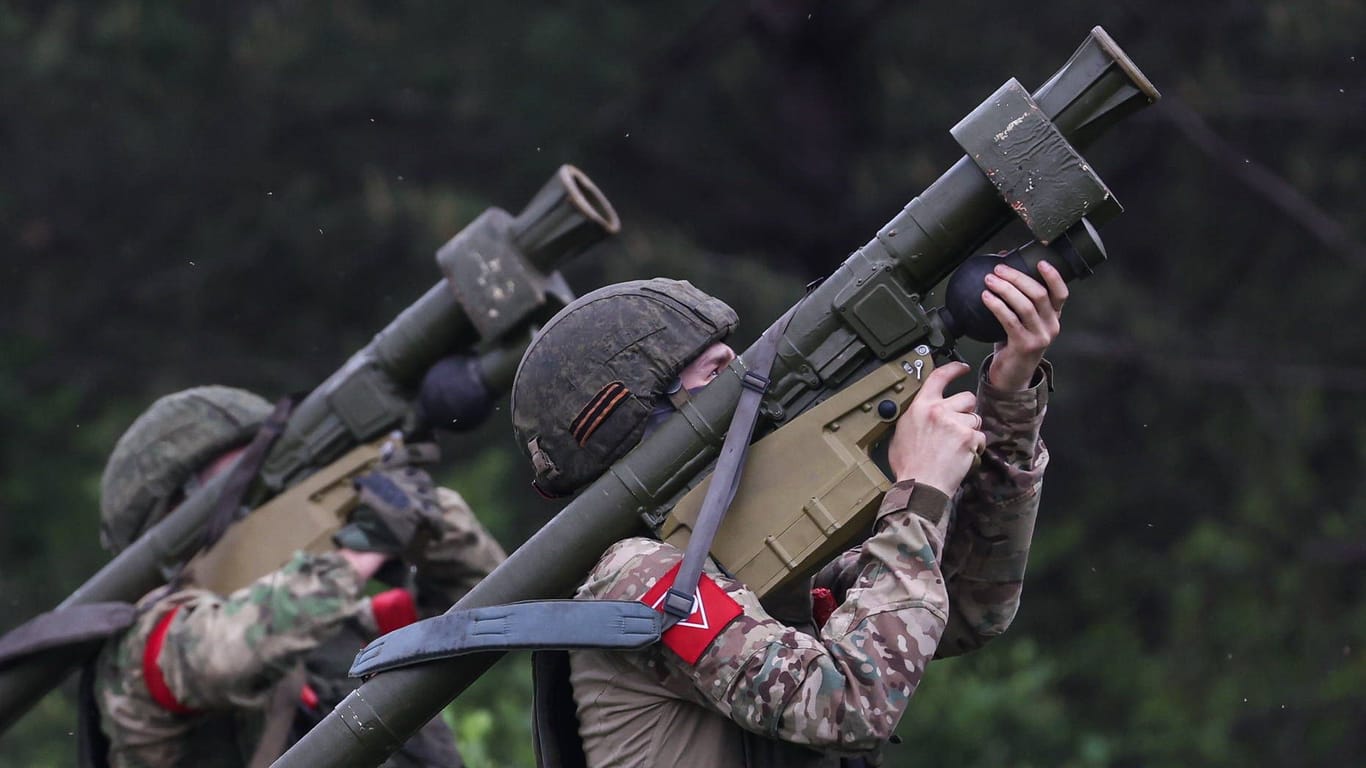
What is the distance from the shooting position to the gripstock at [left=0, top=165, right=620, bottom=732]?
505cm

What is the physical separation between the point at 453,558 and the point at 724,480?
7.16 ft

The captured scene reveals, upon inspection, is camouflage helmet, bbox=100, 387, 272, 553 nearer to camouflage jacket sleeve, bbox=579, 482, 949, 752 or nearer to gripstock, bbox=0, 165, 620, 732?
gripstock, bbox=0, 165, 620, 732

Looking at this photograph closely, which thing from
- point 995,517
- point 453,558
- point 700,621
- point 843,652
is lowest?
point 995,517

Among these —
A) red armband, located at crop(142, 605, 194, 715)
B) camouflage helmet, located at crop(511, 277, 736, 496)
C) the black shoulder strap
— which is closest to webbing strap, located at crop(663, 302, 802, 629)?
camouflage helmet, located at crop(511, 277, 736, 496)

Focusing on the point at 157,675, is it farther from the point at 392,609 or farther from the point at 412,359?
the point at 412,359

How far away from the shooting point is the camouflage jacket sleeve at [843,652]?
306 centimetres

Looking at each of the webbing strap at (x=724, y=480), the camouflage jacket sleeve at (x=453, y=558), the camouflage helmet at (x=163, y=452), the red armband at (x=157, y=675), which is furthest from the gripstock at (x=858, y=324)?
the camouflage helmet at (x=163, y=452)

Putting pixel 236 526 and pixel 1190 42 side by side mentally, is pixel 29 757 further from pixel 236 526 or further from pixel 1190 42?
pixel 1190 42

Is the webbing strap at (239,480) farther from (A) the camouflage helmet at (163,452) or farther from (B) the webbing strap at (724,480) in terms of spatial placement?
(B) the webbing strap at (724,480)

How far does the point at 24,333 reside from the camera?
11727 millimetres

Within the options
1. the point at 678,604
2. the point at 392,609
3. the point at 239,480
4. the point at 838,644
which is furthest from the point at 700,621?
the point at 239,480

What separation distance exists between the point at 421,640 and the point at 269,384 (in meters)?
8.17

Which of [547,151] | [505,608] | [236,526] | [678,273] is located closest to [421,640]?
[505,608]

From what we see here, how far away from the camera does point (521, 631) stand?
131 inches
